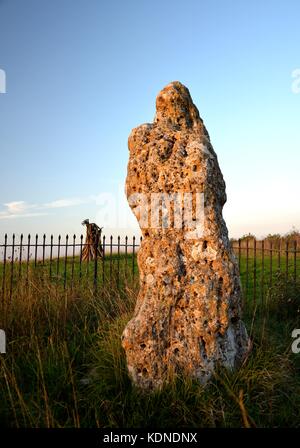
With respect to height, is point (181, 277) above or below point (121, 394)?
above

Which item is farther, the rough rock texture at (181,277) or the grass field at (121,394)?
the rough rock texture at (181,277)

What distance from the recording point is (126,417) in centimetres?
348

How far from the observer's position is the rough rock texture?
12.4 ft

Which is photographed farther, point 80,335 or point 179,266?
point 80,335

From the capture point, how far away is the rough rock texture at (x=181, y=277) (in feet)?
12.4

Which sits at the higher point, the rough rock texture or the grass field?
the rough rock texture

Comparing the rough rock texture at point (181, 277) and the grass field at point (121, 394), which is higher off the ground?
the rough rock texture at point (181, 277)

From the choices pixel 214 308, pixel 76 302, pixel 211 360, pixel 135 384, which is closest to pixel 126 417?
pixel 135 384

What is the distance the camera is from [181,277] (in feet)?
12.8

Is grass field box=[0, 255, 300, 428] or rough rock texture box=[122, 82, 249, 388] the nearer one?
grass field box=[0, 255, 300, 428]

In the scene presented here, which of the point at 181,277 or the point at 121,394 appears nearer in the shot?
the point at 121,394

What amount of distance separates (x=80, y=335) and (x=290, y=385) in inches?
107
